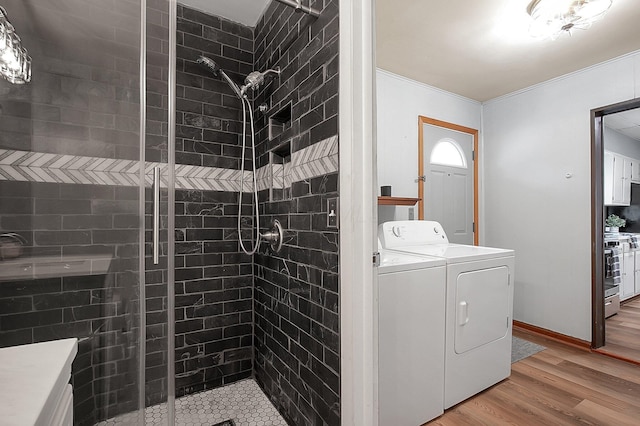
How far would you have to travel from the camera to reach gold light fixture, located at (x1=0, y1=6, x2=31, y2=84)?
771mm

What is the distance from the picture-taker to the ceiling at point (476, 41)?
197 centimetres

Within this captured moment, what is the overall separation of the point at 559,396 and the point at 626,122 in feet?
12.6

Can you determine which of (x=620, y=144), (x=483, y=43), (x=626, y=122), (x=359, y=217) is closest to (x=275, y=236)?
(x=359, y=217)

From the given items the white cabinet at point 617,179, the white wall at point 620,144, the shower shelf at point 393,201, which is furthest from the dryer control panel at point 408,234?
the white wall at point 620,144

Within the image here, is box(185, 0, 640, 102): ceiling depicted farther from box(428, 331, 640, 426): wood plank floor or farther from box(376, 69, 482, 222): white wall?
box(428, 331, 640, 426): wood plank floor

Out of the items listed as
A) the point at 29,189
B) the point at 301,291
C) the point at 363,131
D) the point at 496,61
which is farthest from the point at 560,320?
the point at 29,189

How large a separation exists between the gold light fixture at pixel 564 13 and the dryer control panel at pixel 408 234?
5.34 feet

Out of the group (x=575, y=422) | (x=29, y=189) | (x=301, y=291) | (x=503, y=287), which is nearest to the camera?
(x=29, y=189)

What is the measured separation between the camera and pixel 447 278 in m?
1.72

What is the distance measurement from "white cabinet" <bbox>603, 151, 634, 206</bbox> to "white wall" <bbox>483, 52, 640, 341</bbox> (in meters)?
1.71

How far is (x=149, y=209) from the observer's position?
3.18ft

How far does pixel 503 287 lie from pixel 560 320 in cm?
150

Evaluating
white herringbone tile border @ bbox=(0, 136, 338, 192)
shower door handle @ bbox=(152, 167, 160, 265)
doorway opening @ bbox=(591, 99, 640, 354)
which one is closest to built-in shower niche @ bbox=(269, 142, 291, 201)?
white herringbone tile border @ bbox=(0, 136, 338, 192)

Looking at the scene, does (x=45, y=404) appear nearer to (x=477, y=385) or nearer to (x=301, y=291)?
(x=301, y=291)
